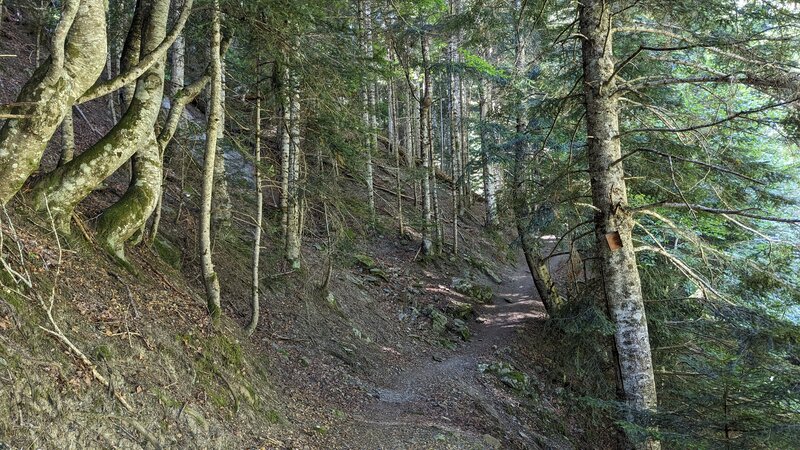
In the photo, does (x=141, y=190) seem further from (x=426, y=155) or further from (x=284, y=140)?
(x=426, y=155)

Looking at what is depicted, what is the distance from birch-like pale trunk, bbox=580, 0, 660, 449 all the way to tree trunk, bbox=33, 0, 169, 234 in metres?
5.49

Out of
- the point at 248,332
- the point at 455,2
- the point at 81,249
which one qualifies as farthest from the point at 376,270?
the point at 455,2

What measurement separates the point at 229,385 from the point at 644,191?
8.29m

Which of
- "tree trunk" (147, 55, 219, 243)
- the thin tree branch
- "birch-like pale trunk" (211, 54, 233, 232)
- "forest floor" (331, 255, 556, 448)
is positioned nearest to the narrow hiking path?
"forest floor" (331, 255, 556, 448)

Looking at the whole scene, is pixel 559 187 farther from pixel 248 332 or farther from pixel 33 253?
pixel 33 253

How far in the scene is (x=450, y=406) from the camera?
8828 mm

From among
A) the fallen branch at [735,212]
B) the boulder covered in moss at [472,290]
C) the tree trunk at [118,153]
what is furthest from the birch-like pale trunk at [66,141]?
the boulder covered in moss at [472,290]

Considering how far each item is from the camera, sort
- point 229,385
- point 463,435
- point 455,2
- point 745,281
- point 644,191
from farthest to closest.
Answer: point 455,2, point 644,191, point 463,435, point 745,281, point 229,385

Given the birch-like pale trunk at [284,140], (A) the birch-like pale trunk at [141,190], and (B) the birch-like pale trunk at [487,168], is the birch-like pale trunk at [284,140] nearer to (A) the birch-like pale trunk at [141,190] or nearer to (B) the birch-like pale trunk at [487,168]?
(A) the birch-like pale trunk at [141,190]

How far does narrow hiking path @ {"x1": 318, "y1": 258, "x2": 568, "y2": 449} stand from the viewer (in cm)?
719

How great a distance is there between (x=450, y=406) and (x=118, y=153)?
657cm

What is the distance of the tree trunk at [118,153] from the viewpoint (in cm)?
534

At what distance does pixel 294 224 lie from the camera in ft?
35.6

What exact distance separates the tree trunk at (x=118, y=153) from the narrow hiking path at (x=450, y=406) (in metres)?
4.32
